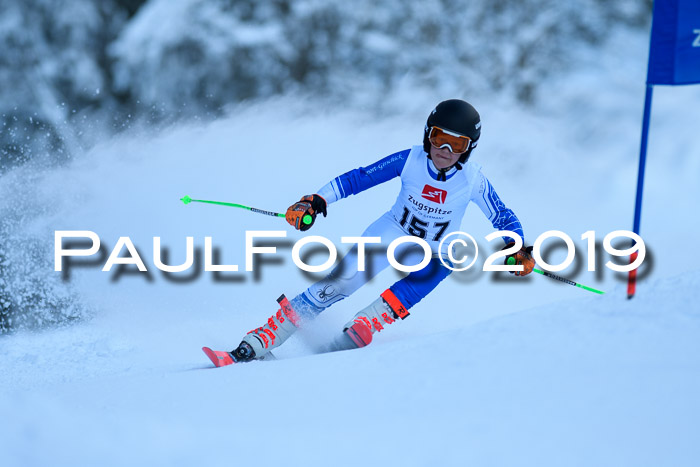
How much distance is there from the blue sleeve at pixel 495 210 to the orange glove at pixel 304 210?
86 cm

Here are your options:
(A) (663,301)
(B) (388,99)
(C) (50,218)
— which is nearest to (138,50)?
(B) (388,99)

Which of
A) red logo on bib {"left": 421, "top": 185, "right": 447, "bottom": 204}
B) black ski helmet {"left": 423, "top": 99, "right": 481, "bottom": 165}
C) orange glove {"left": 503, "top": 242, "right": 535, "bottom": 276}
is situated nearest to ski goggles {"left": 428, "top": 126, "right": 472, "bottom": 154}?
black ski helmet {"left": 423, "top": 99, "right": 481, "bottom": 165}

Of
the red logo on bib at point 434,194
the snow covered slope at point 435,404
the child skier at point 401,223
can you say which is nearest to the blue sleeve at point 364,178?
the child skier at point 401,223

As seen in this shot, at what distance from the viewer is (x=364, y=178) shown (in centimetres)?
382

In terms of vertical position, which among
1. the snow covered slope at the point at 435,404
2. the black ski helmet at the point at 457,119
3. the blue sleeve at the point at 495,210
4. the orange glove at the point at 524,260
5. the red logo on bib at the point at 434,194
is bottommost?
the snow covered slope at the point at 435,404

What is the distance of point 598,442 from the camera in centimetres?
204

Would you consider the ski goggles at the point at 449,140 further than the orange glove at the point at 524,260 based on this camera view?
No

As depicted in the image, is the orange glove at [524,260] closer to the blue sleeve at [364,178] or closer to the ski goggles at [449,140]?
the ski goggles at [449,140]

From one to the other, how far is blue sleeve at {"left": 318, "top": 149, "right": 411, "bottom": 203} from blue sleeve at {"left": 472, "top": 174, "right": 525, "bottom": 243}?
18.3 inches

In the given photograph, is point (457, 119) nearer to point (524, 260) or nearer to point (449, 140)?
point (449, 140)

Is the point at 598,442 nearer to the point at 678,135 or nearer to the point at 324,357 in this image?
the point at 324,357

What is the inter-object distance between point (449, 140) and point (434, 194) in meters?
0.33

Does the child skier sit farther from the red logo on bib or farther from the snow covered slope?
the snow covered slope

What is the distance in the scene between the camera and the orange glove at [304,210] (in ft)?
11.9
